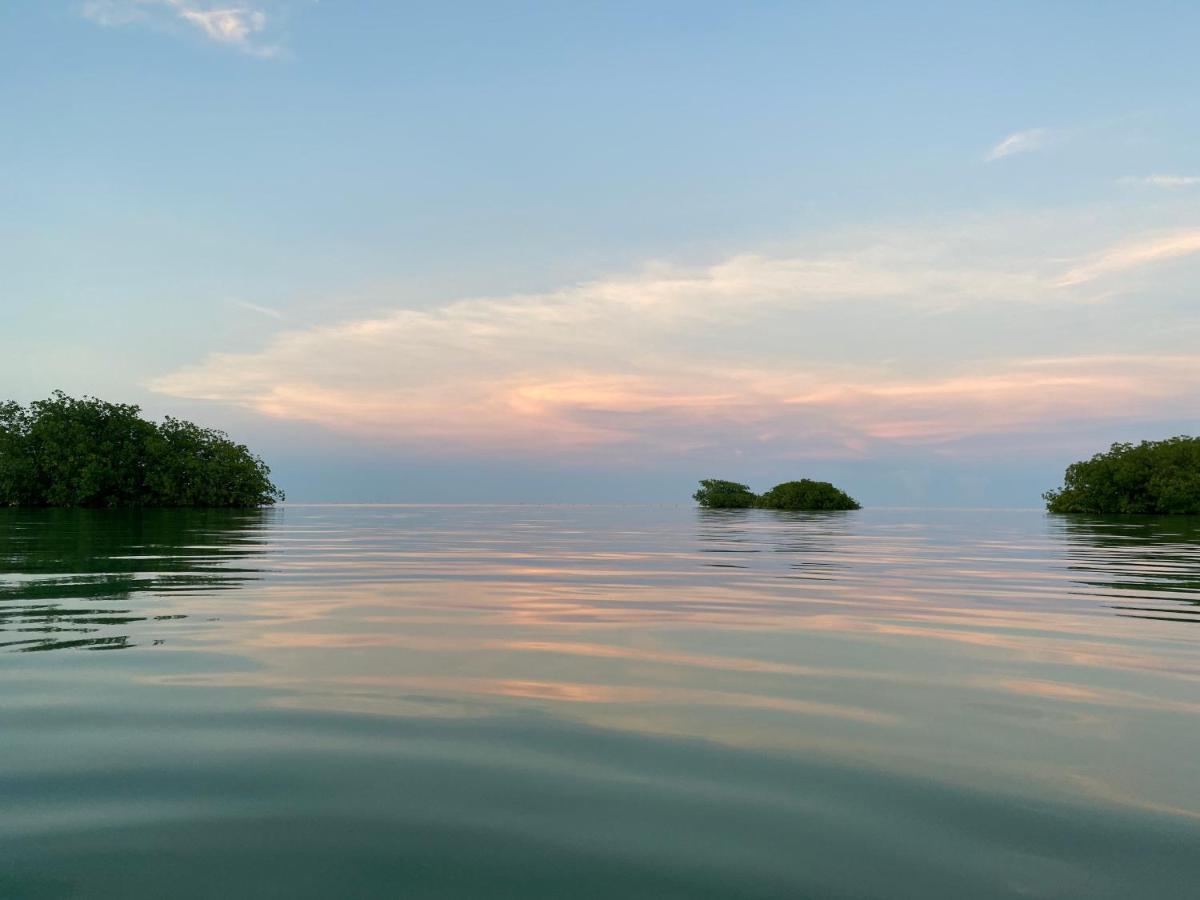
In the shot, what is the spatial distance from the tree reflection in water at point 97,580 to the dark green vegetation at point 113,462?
5152 cm

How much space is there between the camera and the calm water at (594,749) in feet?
9.28

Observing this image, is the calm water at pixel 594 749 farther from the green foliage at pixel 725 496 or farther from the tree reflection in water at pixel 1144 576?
the green foliage at pixel 725 496

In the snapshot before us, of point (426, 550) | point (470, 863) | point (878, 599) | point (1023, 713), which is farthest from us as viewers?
point (426, 550)

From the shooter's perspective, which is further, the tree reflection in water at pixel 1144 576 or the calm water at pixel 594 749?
the tree reflection in water at pixel 1144 576

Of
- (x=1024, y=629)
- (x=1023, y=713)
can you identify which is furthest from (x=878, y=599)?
(x=1023, y=713)

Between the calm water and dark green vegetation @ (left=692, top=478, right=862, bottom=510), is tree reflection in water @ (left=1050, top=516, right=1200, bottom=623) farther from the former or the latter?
dark green vegetation @ (left=692, top=478, right=862, bottom=510)

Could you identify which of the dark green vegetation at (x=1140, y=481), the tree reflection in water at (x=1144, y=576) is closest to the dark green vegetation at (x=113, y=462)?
the tree reflection in water at (x=1144, y=576)

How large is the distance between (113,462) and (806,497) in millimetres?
69532

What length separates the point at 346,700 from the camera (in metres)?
5.33

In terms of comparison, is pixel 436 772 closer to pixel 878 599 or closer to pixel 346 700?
pixel 346 700

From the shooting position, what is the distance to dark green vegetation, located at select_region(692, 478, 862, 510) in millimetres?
91688

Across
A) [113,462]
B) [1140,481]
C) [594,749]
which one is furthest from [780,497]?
[594,749]

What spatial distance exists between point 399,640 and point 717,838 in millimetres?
Answer: 5095

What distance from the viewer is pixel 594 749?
4277mm
